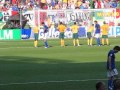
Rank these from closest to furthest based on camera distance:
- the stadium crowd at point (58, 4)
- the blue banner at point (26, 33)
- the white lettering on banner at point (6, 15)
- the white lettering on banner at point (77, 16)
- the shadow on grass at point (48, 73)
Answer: the shadow on grass at point (48, 73)
the blue banner at point (26, 33)
the white lettering on banner at point (77, 16)
the white lettering on banner at point (6, 15)
the stadium crowd at point (58, 4)

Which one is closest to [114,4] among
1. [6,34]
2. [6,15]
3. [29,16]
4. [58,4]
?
[58,4]

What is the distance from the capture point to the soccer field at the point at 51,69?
20828 mm

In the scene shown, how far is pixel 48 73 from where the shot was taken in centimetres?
2455

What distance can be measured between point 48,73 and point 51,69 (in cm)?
168

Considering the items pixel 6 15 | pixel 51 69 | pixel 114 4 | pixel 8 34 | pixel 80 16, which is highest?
pixel 114 4

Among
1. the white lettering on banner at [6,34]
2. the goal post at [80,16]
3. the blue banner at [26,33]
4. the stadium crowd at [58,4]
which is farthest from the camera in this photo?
the stadium crowd at [58,4]

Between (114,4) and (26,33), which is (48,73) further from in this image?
(114,4)

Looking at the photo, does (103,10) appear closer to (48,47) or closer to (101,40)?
(101,40)

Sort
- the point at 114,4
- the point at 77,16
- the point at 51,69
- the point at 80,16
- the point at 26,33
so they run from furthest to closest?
1. the point at 114,4
2. the point at 80,16
3. the point at 77,16
4. the point at 26,33
5. the point at 51,69

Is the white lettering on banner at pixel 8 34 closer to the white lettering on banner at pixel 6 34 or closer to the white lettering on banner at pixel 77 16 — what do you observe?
the white lettering on banner at pixel 6 34

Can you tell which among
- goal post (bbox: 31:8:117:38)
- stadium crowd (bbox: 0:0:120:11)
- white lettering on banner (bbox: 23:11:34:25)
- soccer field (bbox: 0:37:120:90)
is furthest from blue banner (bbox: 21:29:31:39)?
soccer field (bbox: 0:37:120:90)

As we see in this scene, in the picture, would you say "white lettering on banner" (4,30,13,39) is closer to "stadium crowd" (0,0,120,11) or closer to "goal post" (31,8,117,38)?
"goal post" (31,8,117,38)

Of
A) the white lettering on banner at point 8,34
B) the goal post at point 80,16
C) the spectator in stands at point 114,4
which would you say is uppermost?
the spectator in stands at point 114,4

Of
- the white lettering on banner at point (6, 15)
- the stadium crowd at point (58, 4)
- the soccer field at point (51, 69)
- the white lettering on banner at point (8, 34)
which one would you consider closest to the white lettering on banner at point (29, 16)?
the white lettering on banner at point (6, 15)
